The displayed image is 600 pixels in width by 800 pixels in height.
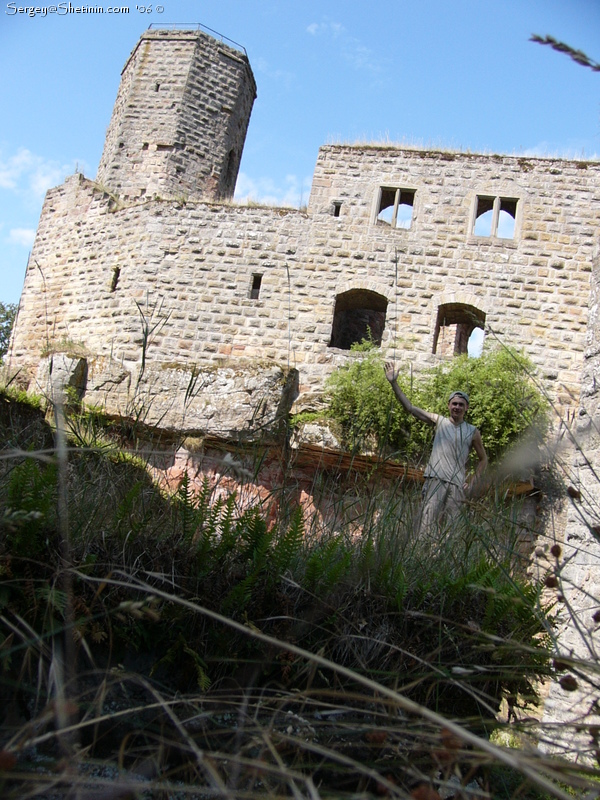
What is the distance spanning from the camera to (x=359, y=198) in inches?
558

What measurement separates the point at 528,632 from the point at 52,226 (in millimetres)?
16251

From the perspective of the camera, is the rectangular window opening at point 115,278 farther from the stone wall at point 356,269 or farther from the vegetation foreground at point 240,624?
the vegetation foreground at point 240,624

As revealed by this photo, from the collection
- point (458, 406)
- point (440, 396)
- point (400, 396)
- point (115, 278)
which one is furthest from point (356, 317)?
point (400, 396)

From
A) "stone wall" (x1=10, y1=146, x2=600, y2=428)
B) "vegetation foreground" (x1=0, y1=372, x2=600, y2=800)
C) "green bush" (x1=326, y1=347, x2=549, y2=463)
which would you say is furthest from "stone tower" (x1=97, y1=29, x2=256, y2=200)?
"vegetation foreground" (x1=0, y1=372, x2=600, y2=800)

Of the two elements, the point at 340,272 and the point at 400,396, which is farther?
the point at 340,272

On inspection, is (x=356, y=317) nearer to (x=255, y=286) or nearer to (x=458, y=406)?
(x=255, y=286)

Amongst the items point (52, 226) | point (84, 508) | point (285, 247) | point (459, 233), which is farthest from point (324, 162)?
point (84, 508)

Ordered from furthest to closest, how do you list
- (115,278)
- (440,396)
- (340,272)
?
(115,278), (340,272), (440,396)

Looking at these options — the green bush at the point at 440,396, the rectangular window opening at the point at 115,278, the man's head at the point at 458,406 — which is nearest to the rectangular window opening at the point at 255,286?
the green bush at the point at 440,396

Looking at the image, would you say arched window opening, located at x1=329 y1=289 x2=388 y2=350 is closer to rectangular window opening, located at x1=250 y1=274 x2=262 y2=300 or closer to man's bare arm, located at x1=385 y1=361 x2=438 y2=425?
rectangular window opening, located at x1=250 y1=274 x2=262 y2=300

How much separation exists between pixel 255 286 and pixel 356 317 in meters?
2.79

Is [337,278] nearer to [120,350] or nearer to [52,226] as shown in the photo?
[120,350]

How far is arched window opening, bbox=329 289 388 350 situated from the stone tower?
4.78 meters

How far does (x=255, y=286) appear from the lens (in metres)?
14.1
